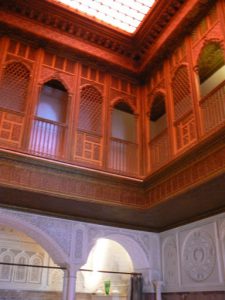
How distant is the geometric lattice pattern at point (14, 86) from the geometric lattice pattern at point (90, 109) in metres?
1.22

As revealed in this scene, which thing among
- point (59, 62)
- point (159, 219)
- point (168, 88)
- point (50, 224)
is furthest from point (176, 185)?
point (59, 62)

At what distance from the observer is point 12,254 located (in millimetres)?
9070

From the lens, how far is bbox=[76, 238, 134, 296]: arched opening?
9.25 meters

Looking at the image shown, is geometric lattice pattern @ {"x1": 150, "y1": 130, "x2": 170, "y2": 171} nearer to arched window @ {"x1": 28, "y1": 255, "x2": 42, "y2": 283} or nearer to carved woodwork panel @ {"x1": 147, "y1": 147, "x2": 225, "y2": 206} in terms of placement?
carved woodwork panel @ {"x1": 147, "y1": 147, "x2": 225, "y2": 206}

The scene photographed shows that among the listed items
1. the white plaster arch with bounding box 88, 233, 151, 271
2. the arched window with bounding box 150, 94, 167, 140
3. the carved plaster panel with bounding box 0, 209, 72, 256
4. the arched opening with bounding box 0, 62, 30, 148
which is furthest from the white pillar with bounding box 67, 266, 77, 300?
the arched window with bounding box 150, 94, 167, 140

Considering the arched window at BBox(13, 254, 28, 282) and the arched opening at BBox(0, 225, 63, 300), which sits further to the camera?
the arched window at BBox(13, 254, 28, 282)

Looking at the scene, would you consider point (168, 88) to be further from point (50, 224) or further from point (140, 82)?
point (50, 224)

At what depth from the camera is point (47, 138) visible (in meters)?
6.18

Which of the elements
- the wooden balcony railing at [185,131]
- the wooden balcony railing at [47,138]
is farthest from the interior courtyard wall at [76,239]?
the wooden balcony railing at [185,131]

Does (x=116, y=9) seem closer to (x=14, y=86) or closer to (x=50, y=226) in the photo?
(x=14, y=86)

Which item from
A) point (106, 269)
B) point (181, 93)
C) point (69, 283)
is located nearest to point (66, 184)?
point (69, 283)

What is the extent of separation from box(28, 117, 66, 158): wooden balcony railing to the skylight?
263 centimetres

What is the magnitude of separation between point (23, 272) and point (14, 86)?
5.22 metres

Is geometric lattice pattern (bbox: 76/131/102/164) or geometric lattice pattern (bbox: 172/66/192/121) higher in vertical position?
geometric lattice pattern (bbox: 172/66/192/121)
